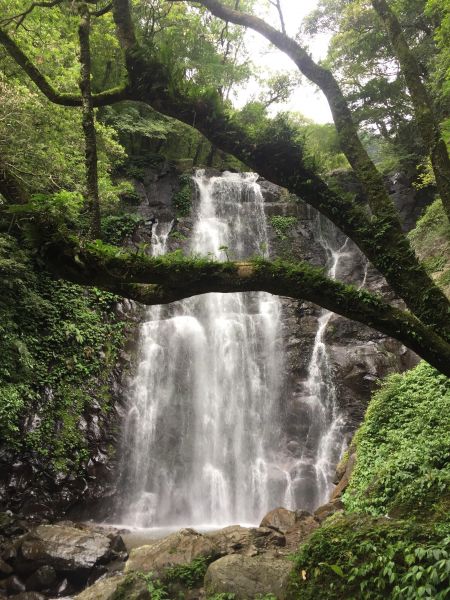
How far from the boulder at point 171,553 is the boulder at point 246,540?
24 centimetres

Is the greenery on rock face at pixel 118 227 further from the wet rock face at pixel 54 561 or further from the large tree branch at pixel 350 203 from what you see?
the large tree branch at pixel 350 203

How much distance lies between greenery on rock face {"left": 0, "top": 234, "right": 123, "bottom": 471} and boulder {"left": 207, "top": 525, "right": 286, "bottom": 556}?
17.9 ft

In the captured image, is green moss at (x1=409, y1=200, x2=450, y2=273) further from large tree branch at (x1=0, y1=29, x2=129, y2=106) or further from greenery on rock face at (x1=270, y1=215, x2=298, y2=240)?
large tree branch at (x1=0, y1=29, x2=129, y2=106)

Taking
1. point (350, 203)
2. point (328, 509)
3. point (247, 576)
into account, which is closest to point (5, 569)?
point (247, 576)

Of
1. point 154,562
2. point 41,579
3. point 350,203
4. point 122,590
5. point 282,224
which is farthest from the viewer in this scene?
point 282,224

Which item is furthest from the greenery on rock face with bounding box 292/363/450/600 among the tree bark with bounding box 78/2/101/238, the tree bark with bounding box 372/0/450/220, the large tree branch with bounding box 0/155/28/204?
the large tree branch with bounding box 0/155/28/204

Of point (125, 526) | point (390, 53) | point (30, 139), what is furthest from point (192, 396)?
point (390, 53)

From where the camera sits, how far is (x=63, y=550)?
770cm

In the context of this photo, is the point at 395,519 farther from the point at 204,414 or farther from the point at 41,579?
the point at 204,414

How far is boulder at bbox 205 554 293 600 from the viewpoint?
508cm

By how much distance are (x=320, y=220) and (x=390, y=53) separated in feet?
24.1

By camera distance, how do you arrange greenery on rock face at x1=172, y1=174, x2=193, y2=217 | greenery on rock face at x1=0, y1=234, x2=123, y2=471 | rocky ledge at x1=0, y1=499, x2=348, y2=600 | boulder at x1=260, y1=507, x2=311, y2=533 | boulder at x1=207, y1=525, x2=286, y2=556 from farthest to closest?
greenery on rock face at x1=172, y1=174, x2=193, y2=217 < greenery on rock face at x1=0, y1=234, x2=123, y2=471 < boulder at x1=260, y1=507, x2=311, y2=533 < boulder at x1=207, y1=525, x2=286, y2=556 < rocky ledge at x1=0, y1=499, x2=348, y2=600

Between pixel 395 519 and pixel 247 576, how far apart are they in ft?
6.45

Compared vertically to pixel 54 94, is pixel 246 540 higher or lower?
lower
